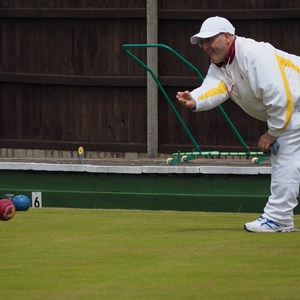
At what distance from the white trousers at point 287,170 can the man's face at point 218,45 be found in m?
0.62

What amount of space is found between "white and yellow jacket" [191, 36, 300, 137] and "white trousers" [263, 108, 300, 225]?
0.08 meters

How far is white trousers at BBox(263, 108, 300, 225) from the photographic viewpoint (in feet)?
30.8

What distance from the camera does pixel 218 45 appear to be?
30.7 feet

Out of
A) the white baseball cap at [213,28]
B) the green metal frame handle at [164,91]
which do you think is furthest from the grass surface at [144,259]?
the green metal frame handle at [164,91]

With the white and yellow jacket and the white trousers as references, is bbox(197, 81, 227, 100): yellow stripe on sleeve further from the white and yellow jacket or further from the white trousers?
the white trousers

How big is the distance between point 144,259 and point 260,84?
1.70 meters

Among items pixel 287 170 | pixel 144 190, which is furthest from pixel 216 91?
pixel 144 190

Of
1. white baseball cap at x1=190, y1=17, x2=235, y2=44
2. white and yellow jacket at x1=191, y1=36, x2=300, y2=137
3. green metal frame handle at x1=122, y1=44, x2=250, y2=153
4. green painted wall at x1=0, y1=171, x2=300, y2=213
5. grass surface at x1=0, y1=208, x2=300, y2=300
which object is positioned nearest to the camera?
grass surface at x1=0, y1=208, x2=300, y2=300

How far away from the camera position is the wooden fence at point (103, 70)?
13820mm

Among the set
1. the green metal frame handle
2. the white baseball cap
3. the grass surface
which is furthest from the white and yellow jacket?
the green metal frame handle

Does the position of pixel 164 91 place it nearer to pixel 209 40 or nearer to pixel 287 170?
pixel 209 40

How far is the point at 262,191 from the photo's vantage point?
42.4 ft

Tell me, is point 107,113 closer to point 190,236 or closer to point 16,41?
point 16,41

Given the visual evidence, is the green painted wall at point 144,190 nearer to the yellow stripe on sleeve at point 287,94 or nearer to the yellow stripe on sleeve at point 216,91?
the yellow stripe on sleeve at point 216,91
